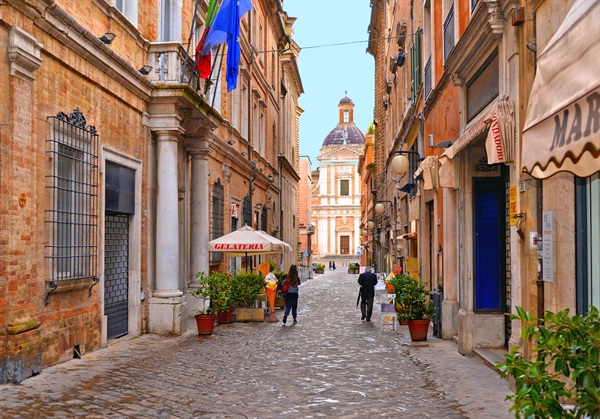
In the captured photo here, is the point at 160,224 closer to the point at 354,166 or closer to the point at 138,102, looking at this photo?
the point at 138,102

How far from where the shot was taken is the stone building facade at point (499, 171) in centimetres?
494

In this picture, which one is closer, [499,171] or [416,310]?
[499,171]

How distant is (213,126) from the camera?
55.3 feet

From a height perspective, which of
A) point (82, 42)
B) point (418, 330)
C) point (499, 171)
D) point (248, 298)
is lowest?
point (418, 330)

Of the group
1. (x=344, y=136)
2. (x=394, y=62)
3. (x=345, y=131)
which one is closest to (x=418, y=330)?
(x=394, y=62)

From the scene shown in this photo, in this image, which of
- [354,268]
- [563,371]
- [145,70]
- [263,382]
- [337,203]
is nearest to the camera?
[563,371]

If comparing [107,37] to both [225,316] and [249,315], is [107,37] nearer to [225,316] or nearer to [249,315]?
[225,316]

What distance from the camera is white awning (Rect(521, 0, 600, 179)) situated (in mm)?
3986

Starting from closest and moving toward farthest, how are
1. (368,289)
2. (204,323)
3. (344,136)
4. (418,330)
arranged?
(418,330) → (204,323) → (368,289) → (344,136)

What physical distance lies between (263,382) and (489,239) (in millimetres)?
4675

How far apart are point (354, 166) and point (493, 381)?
326 feet

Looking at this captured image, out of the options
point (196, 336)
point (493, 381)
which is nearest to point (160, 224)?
point (196, 336)

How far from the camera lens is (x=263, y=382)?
29.3 feet

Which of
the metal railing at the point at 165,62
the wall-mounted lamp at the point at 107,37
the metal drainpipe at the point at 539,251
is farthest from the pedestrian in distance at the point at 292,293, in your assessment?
the metal drainpipe at the point at 539,251
